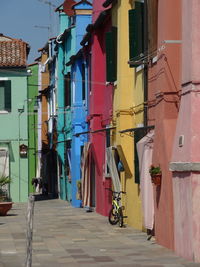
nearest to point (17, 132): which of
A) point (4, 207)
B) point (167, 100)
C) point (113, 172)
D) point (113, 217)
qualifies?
point (4, 207)

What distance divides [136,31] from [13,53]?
2221cm

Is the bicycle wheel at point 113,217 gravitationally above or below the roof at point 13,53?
below

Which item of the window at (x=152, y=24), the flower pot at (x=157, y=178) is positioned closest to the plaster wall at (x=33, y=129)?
the window at (x=152, y=24)

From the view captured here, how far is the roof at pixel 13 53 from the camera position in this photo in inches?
1743

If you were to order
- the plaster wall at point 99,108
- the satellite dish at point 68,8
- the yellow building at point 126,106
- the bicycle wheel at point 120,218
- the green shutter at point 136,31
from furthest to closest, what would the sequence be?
the satellite dish at point 68,8, the plaster wall at point 99,108, the bicycle wheel at point 120,218, the yellow building at point 126,106, the green shutter at point 136,31

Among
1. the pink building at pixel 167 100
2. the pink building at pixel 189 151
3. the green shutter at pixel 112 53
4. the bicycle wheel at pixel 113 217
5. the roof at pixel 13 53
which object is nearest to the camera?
the pink building at pixel 189 151

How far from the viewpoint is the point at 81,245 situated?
20016mm

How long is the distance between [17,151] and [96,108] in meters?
12.0

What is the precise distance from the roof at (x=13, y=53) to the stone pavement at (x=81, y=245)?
51.0ft

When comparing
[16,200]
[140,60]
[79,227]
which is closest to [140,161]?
[140,60]

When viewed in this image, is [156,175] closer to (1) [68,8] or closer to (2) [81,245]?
(2) [81,245]

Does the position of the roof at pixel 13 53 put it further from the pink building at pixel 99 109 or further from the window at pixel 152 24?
the window at pixel 152 24

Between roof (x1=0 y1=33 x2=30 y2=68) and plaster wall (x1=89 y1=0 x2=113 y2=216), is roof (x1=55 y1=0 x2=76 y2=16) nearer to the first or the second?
roof (x1=0 y1=33 x2=30 y2=68)

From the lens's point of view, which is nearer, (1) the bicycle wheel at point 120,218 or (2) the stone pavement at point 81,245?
(2) the stone pavement at point 81,245
